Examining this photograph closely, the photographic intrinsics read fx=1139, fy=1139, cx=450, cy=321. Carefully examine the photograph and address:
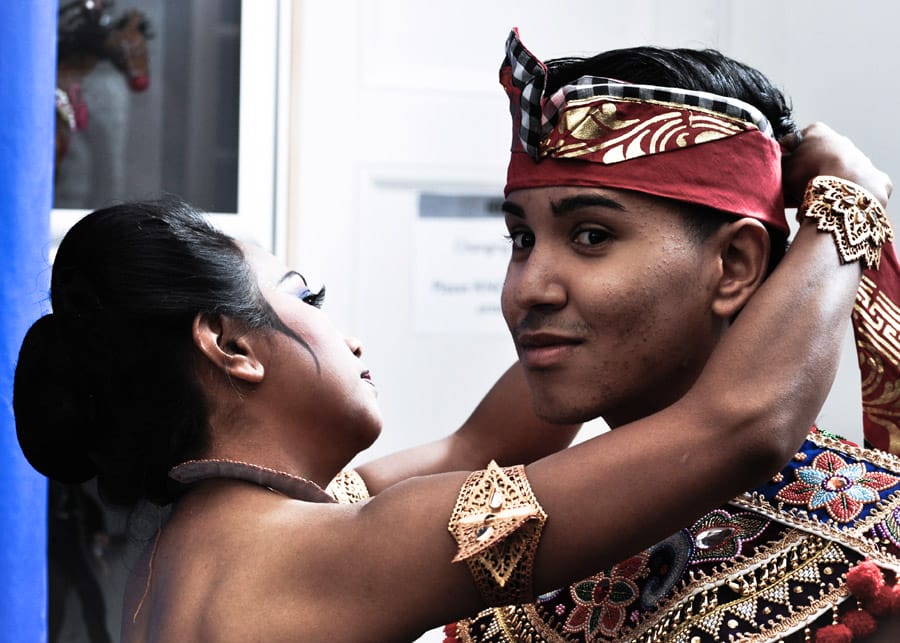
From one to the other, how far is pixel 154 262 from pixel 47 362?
6.5 inches

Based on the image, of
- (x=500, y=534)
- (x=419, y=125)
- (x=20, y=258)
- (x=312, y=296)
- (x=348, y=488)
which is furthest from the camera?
(x=419, y=125)

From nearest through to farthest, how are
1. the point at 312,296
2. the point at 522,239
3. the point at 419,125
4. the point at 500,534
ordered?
the point at 500,534, the point at 522,239, the point at 312,296, the point at 419,125

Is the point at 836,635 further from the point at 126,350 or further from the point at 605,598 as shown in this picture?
the point at 126,350

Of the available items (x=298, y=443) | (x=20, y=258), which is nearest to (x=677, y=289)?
(x=298, y=443)

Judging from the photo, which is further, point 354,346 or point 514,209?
point 354,346

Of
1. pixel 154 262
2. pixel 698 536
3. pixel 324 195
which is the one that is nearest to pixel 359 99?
pixel 324 195

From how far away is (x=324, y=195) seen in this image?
105 inches

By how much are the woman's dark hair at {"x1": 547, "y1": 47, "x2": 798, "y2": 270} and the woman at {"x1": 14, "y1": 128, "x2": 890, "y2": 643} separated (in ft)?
0.22

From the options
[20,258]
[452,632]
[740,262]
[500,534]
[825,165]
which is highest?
[825,165]

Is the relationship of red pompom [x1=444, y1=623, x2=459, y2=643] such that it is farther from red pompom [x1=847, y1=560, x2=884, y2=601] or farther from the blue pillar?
the blue pillar

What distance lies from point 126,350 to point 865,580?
2.61 ft

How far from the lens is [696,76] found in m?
1.16

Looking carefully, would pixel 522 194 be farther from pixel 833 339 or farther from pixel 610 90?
pixel 833 339

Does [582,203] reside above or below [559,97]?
below
